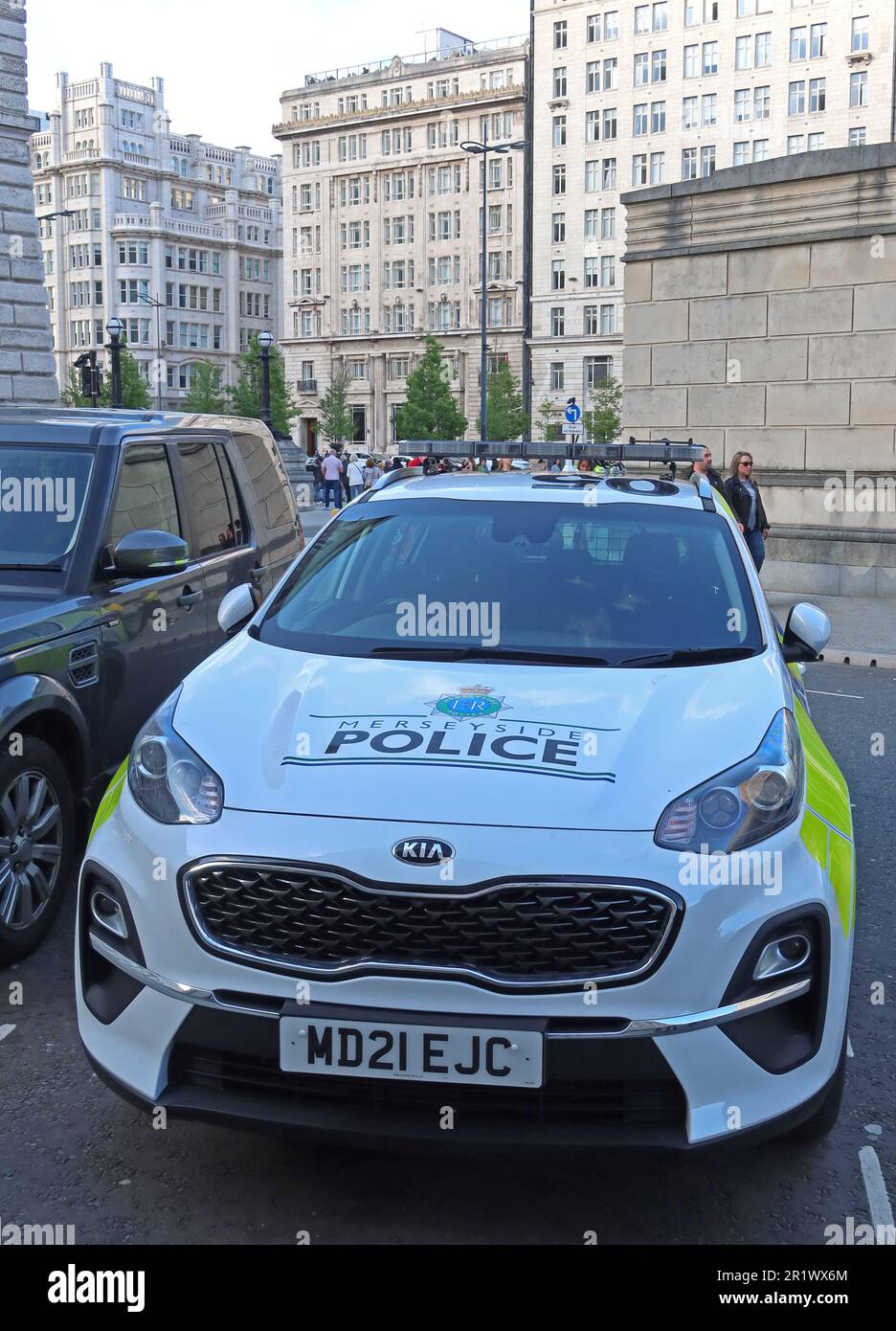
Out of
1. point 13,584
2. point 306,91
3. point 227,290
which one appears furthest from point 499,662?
point 227,290

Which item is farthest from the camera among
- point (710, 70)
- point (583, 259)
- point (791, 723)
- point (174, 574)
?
point (583, 259)

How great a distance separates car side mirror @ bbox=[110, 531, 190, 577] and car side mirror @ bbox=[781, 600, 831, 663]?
2358 mm

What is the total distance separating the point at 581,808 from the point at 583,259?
91255 millimetres

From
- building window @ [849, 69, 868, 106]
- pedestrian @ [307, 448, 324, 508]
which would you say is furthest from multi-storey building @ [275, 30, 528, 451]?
pedestrian @ [307, 448, 324, 508]

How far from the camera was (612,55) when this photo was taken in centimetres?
A: 8762

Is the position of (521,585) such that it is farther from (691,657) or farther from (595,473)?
(595,473)

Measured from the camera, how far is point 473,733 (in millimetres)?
3402

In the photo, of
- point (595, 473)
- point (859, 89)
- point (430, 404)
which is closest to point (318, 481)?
point (430, 404)

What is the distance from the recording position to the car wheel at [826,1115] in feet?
10.8

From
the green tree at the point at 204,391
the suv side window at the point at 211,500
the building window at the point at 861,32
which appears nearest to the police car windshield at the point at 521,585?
the suv side window at the point at 211,500

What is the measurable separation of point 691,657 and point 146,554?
2381 mm

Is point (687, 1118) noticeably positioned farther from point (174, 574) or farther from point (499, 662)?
point (174, 574)

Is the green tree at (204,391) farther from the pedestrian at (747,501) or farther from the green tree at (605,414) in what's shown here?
the pedestrian at (747,501)

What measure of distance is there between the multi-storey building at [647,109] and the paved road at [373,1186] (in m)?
81.9
